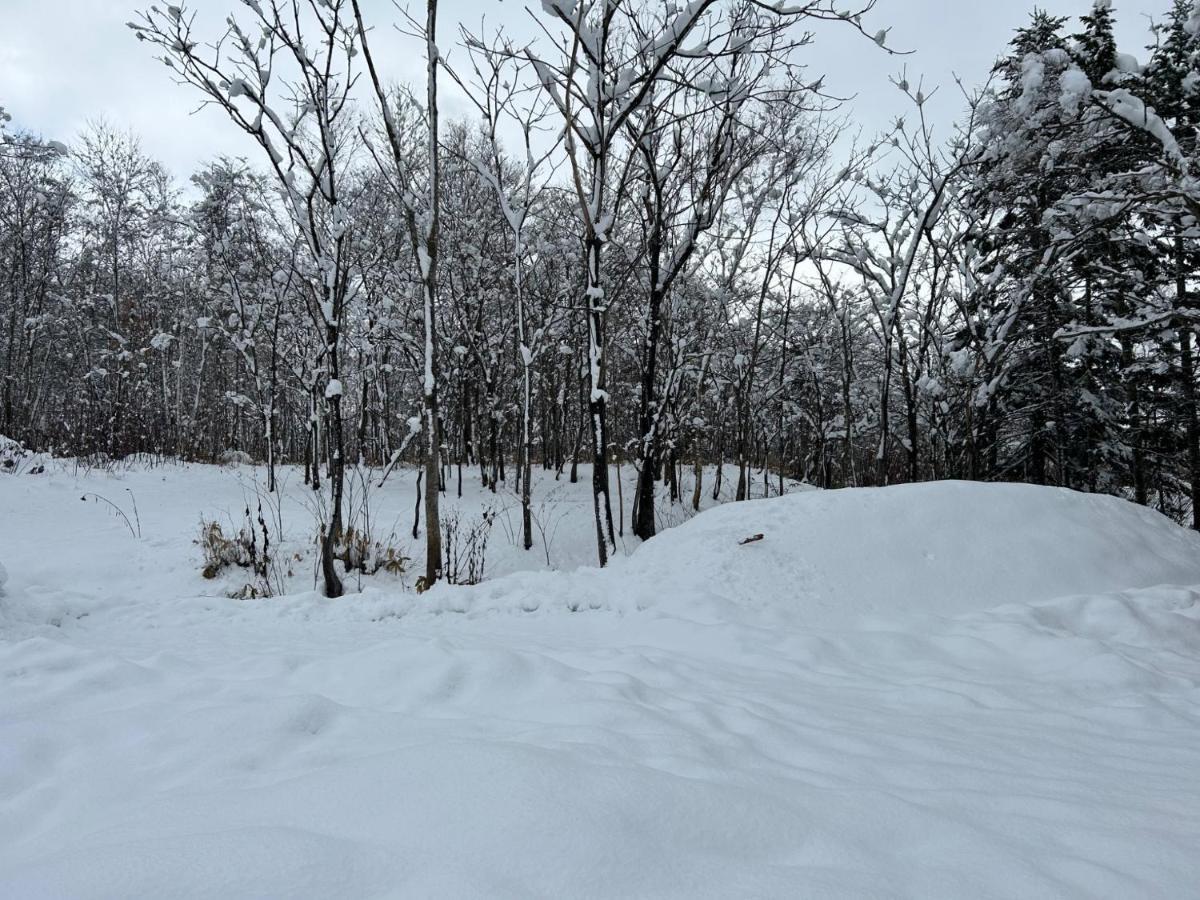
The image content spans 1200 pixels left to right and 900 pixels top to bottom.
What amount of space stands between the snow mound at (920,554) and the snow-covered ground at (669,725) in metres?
0.03

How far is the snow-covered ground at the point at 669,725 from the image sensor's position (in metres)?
1.14

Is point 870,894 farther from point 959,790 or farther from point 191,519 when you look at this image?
Result: point 191,519

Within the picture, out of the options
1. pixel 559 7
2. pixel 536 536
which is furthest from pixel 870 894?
pixel 536 536

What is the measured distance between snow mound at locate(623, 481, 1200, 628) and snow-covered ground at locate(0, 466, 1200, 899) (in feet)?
0.09

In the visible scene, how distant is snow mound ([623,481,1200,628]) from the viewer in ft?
13.9

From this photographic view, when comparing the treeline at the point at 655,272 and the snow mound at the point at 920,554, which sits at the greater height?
the treeline at the point at 655,272

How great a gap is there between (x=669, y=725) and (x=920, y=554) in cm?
345

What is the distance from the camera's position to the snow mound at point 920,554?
4.24 metres

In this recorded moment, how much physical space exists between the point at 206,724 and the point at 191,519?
28.4 ft

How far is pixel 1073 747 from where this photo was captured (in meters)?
2.04

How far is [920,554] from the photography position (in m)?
4.54

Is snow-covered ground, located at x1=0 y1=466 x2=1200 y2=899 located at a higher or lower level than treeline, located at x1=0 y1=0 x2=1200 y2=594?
lower

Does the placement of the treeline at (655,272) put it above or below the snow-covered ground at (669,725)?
above

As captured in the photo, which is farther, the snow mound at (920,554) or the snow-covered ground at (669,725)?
the snow mound at (920,554)
